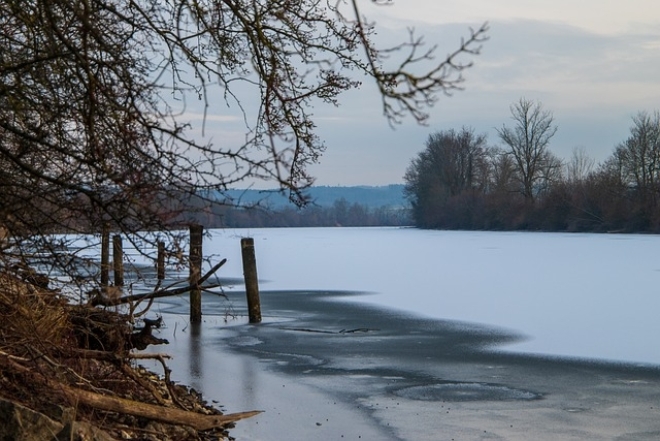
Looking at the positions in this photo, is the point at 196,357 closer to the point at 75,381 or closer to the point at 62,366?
the point at 75,381

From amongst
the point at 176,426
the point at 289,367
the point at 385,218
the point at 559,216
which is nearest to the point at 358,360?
the point at 289,367

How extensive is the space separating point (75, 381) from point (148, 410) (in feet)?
1.81

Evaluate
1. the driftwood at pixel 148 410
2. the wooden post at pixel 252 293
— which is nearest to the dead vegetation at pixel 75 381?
the driftwood at pixel 148 410

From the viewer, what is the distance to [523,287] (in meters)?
22.4

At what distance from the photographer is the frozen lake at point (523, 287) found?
13828mm

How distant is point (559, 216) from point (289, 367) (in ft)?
199

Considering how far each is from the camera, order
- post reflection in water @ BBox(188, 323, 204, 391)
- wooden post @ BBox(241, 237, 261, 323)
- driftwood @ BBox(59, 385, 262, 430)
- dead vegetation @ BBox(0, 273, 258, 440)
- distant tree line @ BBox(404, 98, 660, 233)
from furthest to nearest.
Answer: distant tree line @ BBox(404, 98, 660, 233), wooden post @ BBox(241, 237, 261, 323), post reflection in water @ BBox(188, 323, 204, 391), driftwood @ BBox(59, 385, 262, 430), dead vegetation @ BBox(0, 273, 258, 440)

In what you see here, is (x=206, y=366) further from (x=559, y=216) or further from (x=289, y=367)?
(x=559, y=216)

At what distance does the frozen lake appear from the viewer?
544 inches

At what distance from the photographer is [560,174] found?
85.0m

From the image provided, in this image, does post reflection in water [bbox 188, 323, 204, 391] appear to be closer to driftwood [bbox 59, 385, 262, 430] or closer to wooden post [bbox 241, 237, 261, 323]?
wooden post [bbox 241, 237, 261, 323]

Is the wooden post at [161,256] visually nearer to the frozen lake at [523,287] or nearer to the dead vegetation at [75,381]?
the frozen lake at [523,287]

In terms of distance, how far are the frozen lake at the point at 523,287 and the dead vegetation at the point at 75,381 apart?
134 cm

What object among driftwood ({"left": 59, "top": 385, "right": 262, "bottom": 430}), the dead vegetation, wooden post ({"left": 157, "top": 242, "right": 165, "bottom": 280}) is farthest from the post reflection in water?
wooden post ({"left": 157, "top": 242, "right": 165, "bottom": 280})
